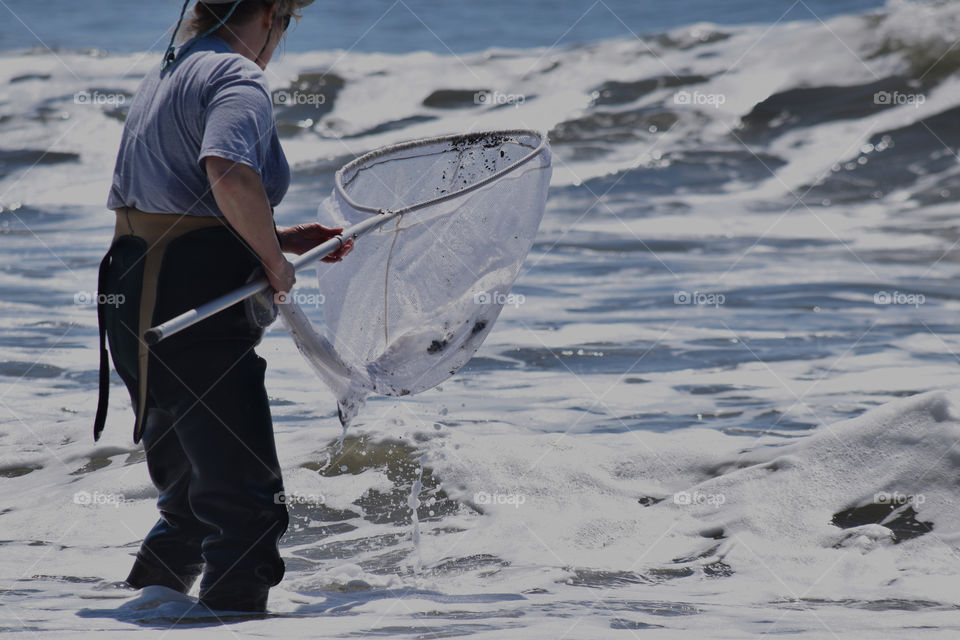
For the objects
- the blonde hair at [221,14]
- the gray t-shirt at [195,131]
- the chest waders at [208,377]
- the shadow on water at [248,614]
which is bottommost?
the shadow on water at [248,614]

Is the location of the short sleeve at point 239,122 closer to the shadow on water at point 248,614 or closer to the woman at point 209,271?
the woman at point 209,271

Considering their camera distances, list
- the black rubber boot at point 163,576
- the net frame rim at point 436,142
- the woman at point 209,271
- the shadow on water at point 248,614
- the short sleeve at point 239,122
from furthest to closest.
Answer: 1. the net frame rim at point 436,142
2. the black rubber boot at point 163,576
3. the shadow on water at point 248,614
4. the woman at point 209,271
5. the short sleeve at point 239,122

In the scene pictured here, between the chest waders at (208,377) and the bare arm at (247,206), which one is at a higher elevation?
the bare arm at (247,206)

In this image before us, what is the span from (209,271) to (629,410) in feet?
10.4

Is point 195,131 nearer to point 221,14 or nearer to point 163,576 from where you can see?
point 221,14

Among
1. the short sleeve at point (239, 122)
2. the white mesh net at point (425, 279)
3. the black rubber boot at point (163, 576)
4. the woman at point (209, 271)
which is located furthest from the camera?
the white mesh net at point (425, 279)

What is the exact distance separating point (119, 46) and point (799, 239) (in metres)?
17.3

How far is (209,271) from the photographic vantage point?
2625 mm

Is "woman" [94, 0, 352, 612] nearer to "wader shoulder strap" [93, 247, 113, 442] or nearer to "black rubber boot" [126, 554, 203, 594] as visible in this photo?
"wader shoulder strap" [93, 247, 113, 442]

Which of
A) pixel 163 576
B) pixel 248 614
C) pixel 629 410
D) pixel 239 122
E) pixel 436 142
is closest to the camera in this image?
pixel 239 122

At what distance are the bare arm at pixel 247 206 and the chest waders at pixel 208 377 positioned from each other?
4.4 inches

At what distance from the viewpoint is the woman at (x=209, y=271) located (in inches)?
99.3

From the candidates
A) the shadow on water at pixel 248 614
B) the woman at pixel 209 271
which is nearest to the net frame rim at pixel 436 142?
the woman at pixel 209 271

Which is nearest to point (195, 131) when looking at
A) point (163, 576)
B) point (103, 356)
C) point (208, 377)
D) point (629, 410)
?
point (208, 377)
